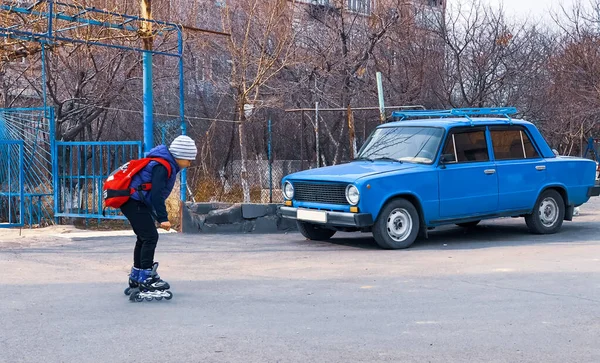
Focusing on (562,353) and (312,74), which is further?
(312,74)

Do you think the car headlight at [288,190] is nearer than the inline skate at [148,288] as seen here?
No

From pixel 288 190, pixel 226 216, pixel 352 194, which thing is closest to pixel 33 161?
pixel 226 216

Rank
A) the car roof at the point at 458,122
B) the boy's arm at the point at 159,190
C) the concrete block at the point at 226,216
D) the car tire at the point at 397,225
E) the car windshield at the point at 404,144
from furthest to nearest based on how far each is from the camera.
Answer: the concrete block at the point at 226,216
the car roof at the point at 458,122
the car windshield at the point at 404,144
the car tire at the point at 397,225
the boy's arm at the point at 159,190

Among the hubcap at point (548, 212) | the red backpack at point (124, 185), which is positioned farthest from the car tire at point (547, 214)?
the red backpack at point (124, 185)

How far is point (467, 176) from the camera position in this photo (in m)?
11.2

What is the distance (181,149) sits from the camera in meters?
7.12

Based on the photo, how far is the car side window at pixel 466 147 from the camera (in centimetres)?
1122

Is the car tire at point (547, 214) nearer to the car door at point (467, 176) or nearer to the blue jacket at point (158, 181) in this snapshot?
the car door at point (467, 176)

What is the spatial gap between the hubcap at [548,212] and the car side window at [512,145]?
742mm

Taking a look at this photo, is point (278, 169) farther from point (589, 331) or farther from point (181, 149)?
point (589, 331)

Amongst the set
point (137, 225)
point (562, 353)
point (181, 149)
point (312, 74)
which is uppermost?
point (312, 74)

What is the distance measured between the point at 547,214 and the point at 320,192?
12.6ft

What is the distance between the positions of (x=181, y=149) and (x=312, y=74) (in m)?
12.0

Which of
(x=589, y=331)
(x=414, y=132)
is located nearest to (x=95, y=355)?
(x=589, y=331)
